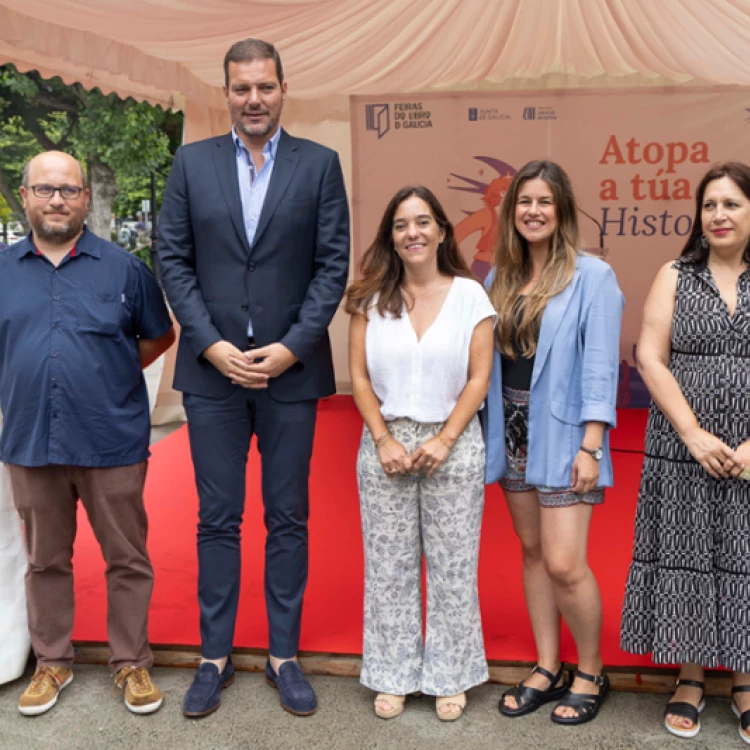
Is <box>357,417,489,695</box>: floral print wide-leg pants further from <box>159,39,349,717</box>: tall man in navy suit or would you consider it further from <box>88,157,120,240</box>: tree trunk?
<box>88,157,120,240</box>: tree trunk

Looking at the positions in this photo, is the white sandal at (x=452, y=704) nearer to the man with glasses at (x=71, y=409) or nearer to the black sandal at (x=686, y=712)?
the black sandal at (x=686, y=712)

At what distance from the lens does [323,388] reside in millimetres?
2660

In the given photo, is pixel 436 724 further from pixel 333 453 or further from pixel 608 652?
pixel 333 453

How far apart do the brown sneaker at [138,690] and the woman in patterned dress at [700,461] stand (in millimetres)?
1432

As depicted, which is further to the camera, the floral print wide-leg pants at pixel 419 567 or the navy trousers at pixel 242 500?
the navy trousers at pixel 242 500

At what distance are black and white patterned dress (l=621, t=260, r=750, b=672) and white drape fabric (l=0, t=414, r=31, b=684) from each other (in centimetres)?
195

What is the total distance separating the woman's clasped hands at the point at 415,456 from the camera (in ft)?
7.80

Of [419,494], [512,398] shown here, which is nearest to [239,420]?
[419,494]

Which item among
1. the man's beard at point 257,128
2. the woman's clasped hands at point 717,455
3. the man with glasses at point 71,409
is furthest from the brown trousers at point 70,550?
the woman's clasped hands at point 717,455

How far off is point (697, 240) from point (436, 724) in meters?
1.60

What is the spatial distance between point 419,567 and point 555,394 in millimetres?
667

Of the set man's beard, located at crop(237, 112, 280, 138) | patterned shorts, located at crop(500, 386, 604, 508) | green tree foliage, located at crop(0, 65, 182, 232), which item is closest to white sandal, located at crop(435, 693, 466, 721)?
patterned shorts, located at crop(500, 386, 604, 508)

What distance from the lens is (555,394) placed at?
7.82ft

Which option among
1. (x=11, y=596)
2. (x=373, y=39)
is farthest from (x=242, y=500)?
(x=373, y=39)
